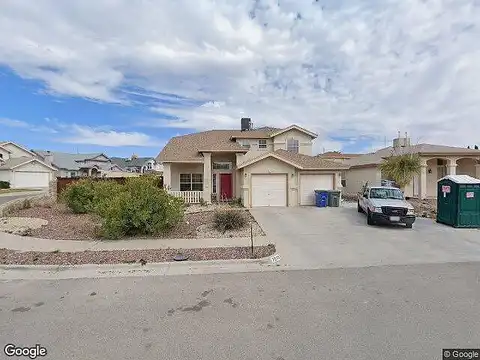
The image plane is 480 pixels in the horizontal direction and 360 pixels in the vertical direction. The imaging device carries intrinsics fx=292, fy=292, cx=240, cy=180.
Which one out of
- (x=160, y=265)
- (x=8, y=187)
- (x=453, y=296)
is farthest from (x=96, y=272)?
(x=8, y=187)

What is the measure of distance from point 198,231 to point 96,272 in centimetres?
449

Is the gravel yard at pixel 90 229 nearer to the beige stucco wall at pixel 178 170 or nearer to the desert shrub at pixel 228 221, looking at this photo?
the desert shrub at pixel 228 221

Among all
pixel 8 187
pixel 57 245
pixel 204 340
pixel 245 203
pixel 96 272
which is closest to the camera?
pixel 204 340

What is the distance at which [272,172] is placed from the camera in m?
18.3

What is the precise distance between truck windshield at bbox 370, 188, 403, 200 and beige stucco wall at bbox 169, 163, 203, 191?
1161 centimetres

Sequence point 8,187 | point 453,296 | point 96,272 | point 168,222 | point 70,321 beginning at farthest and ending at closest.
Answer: point 8,187 < point 168,222 < point 96,272 < point 453,296 < point 70,321

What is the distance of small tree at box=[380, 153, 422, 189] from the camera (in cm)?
1958

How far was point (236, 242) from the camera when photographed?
8781mm

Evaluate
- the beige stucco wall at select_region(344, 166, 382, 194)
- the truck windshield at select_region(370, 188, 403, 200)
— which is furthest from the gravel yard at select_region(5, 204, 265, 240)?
the beige stucco wall at select_region(344, 166, 382, 194)

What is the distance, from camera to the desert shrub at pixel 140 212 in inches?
375

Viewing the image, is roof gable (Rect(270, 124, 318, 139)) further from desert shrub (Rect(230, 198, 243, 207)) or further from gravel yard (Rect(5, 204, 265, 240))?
gravel yard (Rect(5, 204, 265, 240))

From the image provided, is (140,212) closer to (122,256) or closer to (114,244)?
(114,244)

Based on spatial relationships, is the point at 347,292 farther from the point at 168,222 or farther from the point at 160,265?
the point at 168,222

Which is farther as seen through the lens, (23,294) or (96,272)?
(96,272)
